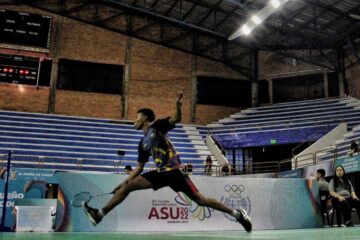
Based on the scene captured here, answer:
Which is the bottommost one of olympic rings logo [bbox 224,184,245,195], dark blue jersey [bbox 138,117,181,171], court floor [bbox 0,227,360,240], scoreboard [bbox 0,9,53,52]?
court floor [bbox 0,227,360,240]

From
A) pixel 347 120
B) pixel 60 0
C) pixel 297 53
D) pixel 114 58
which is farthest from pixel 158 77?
pixel 347 120

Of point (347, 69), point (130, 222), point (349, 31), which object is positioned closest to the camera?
point (130, 222)

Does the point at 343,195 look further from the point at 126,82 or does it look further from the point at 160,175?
the point at 126,82

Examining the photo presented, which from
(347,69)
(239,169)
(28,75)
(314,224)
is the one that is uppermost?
(347,69)

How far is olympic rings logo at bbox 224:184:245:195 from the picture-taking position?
347 inches

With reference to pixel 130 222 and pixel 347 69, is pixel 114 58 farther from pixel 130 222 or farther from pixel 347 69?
pixel 130 222

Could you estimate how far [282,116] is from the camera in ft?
74.5

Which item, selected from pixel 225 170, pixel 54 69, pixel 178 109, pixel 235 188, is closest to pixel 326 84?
pixel 225 170

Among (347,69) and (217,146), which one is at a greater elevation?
(347,69)

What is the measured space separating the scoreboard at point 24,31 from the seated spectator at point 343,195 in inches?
689

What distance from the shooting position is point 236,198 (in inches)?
346

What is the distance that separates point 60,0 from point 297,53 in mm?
14860

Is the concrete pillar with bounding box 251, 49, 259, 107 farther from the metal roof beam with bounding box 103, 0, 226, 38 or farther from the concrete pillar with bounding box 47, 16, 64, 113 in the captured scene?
the concrete pillar with bounding box 47, 16, 64, 113

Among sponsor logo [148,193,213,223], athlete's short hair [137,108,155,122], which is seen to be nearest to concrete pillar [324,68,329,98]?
sponsor logo [148,193,213,223]
